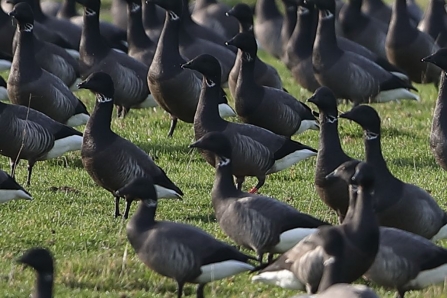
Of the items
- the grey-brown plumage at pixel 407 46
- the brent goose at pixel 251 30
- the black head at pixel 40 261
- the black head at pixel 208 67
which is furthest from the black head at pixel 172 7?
the black head at pixel 40 261

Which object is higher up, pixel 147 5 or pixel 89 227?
pixel 89 227

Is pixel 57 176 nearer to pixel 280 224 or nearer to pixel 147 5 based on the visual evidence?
pixel 280 224

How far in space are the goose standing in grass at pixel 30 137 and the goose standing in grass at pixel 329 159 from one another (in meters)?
3.04

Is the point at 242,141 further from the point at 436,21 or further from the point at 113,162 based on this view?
the point at 436,21

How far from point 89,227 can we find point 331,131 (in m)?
2.49

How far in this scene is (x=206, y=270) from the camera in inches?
320

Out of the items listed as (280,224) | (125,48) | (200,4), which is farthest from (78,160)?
(200,4)

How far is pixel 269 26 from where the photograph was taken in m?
25.7

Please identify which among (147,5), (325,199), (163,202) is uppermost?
(325,199)

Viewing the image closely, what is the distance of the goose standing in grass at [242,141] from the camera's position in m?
11.8

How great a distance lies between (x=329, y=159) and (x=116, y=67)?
6187 mm

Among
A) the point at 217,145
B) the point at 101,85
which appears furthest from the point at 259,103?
the point at 217,145

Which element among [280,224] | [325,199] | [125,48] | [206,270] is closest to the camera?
[206,270]

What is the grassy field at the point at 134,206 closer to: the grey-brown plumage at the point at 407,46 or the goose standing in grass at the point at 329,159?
the goose standing in grass at the point at 329,159
